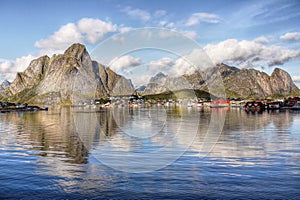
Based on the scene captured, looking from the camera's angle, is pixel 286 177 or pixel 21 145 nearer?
pixel 286 177

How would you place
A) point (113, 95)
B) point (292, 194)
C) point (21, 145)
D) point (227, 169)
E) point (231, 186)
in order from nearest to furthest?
point (292, 194), point (231, 186), point (227, 169), point (113, 95), point (21, 145)

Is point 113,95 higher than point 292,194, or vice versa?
point 113,95

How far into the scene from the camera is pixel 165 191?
63.6ft

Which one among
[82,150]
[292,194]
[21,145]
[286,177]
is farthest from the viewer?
[21,145]

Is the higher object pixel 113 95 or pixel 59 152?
pixel 113 95

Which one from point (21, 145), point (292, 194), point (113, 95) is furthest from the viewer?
point (21, 145)

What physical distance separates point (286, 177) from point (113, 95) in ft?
54.4

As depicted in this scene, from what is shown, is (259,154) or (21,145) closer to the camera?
(259,154)

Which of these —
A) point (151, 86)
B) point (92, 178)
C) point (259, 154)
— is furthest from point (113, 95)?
point (259, 154)

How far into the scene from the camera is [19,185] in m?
20.9

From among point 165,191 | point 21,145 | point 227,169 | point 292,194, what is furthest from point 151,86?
point 21,145

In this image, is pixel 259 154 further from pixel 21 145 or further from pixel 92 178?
pixel 21 145

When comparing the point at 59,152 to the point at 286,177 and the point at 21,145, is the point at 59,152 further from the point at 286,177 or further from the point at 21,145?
the point at 286,177

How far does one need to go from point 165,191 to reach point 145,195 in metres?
1.48
